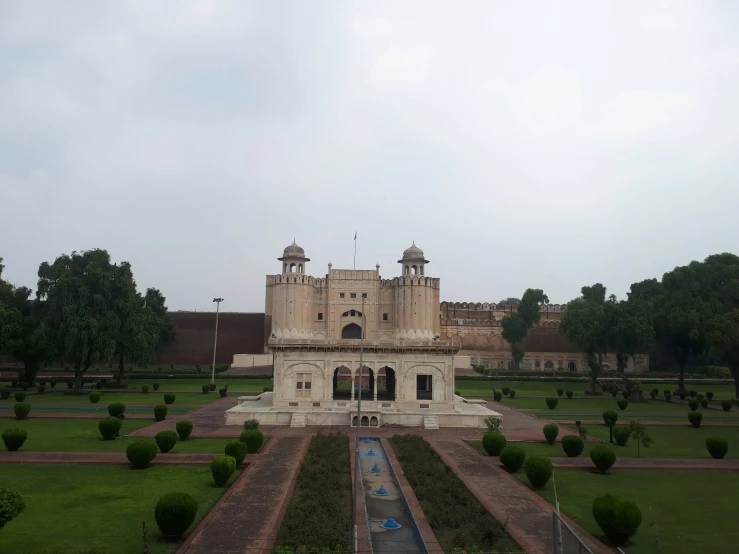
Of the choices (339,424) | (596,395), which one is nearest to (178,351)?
(339,424)

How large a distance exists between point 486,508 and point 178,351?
53.0 metres

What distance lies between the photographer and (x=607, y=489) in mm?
15508

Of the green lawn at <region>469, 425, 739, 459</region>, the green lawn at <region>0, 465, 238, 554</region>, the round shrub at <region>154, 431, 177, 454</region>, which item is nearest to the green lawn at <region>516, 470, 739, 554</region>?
the green lawn at <region>469, 425, 739, 459</region>

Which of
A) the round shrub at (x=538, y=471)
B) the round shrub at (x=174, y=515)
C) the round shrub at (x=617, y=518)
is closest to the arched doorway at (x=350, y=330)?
the round shrub at (x=538, y=471)

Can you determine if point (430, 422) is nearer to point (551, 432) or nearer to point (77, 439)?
point (551, 432)

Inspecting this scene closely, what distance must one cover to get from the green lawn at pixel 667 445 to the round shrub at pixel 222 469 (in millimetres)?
10412

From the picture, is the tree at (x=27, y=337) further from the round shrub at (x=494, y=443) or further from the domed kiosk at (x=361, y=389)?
the round shrub at (x=494, y=443)

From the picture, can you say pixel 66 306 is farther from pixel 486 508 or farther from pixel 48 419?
pixel 486 508

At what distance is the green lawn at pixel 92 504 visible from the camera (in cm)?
1053

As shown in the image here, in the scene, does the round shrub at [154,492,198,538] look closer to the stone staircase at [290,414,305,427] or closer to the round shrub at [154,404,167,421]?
the stone staircase at [290,414,305,427]

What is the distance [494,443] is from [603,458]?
3.91 meters

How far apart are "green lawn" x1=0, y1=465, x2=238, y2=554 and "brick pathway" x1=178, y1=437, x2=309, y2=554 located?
457mm

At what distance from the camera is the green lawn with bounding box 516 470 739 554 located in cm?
1121

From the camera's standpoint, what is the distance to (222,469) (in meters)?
14.7
